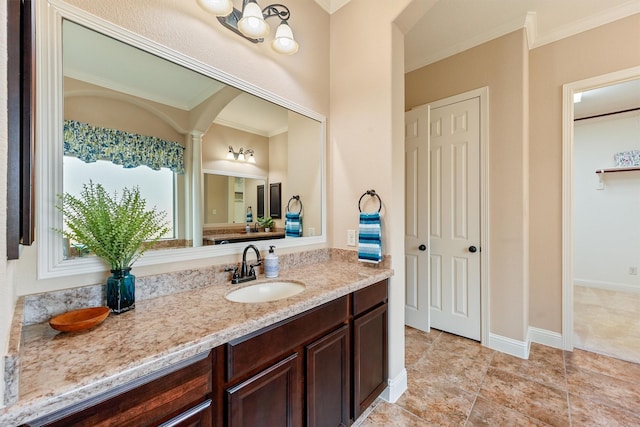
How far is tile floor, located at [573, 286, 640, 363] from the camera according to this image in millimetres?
2385

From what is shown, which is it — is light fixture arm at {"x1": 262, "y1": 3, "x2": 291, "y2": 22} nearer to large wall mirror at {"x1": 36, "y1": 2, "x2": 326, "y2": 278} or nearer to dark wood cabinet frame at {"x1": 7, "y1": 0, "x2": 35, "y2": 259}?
large wall mirror at {"x1": 36, "y1": 2, "x2": 326, "y2": 278}

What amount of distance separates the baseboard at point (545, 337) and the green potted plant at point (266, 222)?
105 inches

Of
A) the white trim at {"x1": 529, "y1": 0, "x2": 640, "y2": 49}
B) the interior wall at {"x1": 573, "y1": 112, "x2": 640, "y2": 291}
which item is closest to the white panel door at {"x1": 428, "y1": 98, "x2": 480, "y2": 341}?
the white trim at {"x1": 529, "y1": 0, "x2": 640, "y2": 49}

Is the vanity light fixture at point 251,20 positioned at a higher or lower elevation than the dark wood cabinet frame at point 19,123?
higher

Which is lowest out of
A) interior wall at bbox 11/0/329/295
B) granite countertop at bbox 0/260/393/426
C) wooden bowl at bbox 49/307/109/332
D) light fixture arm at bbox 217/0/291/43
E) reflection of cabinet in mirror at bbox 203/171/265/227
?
granite countertop at bbox 0/260/393/426

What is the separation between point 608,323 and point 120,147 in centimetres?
464

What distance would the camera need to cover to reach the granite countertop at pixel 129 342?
591mm

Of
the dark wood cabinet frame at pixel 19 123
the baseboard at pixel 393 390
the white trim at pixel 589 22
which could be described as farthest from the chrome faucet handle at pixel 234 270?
the white trim at pixel 589 22

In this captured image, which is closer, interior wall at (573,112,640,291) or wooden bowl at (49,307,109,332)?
wooden bowl at (49,307,109,332)

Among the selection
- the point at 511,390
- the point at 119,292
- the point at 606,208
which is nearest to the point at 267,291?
the point at 119,292

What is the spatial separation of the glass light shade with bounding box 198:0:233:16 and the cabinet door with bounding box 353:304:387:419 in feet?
5.77

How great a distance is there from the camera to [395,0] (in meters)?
1.77

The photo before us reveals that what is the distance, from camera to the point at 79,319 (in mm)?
906

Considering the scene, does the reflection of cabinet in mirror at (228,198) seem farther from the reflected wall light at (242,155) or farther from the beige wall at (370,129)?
the beige wall at (370,129)
